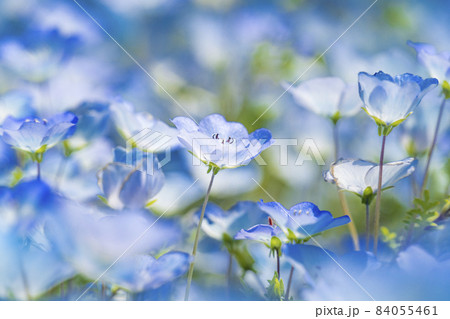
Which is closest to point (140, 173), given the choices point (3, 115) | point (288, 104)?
point (3, 115)

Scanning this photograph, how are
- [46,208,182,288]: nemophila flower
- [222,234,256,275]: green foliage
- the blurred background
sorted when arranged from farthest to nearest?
the blurred background → [222,234,256,275]: green foliage → [46,208,182,288]: nemophila flower

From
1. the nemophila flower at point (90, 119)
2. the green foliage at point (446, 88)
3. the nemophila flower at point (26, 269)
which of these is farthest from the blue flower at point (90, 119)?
the green foliage at point (446, 88)

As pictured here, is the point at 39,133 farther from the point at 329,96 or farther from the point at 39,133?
the point at 329,96

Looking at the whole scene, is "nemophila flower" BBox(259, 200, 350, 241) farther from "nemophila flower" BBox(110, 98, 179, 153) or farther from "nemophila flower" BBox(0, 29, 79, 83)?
"nemophila flower" BBox(0, 29, 79, 83)

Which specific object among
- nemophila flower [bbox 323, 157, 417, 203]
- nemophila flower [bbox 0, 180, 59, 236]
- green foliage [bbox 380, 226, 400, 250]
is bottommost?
nemophila flower [bbox 0, 180, 59, 236]

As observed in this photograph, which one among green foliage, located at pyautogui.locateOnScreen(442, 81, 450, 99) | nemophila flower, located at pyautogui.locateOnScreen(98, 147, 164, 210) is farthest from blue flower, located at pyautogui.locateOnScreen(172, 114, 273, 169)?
green foliage, located at pyautogui.locateOnScreen(442, 81, 450, 99)

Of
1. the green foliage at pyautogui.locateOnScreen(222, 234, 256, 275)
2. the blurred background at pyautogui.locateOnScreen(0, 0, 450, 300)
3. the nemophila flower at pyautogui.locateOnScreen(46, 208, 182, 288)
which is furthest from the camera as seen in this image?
the blurred background at pyautogui.locateOnScreen(0, 0, 450, 300)

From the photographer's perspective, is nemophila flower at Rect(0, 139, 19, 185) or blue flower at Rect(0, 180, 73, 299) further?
nemophila flower at Rect(0, 139, 19, 185)
